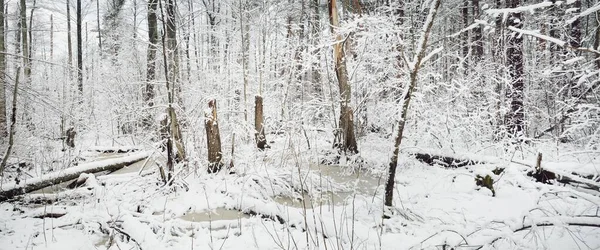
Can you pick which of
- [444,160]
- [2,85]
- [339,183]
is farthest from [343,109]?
[2,85]

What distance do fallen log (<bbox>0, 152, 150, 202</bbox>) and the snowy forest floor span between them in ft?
0.53

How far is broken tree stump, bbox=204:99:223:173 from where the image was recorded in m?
5.82

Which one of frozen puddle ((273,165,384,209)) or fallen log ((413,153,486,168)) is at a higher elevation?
fallen log ((413,153,486,168))

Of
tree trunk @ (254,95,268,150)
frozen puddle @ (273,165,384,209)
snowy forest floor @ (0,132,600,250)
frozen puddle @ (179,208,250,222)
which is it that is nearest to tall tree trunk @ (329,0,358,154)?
frozen puddle @ (273,165,384,209)

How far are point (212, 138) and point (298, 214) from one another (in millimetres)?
2916

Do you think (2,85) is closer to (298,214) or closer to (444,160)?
(298,214)

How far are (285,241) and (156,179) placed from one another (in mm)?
2881

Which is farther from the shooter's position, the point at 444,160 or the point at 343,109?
the point at 343,109

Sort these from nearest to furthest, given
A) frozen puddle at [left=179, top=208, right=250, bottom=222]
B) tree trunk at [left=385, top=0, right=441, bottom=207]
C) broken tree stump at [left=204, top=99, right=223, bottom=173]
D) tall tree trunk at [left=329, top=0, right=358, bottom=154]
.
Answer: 1. tree trunk at [left=385, top=0, right=441, bottom=207]
2. frozen puddle at [left=179, top=208, right=250, bottom=222]
3. broken tree stump at [left=204, top=99, right=223, bottom=173]
4. tall tree trunk at [left=329, top=0, right=358, bottom=154]

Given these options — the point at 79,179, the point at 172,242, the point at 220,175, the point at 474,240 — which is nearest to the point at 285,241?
the point at 172,242

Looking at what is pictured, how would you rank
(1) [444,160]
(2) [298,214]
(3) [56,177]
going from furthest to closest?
1. (1) [444,160]
2. (3) [56,177]
3. (2) [298,214]

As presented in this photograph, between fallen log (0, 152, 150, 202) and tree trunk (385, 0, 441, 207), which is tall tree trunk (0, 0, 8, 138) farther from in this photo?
tree trunk (385, 0, 441, 207)

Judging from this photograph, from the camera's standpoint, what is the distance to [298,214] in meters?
3.68

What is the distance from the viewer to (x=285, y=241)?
11.0 ft
